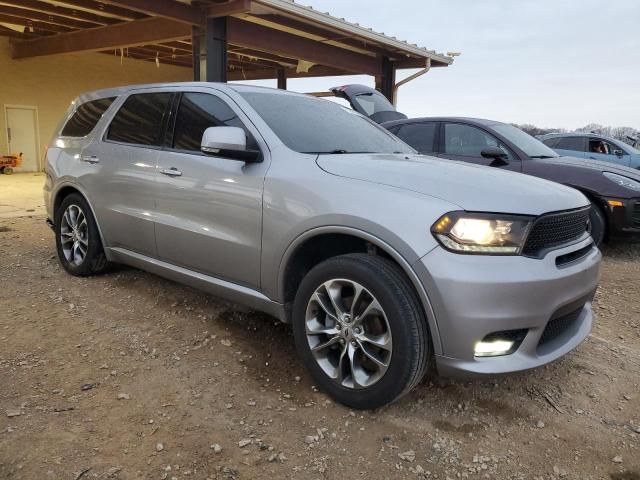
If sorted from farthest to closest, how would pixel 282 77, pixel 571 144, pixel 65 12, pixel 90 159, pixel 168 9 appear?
1. pixel 282 77
2. pixel 571 144
3. pixel 65 12
4. pixel 168 9
5. pixel 90 159

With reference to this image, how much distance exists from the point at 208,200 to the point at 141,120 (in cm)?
123

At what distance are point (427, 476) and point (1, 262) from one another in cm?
476

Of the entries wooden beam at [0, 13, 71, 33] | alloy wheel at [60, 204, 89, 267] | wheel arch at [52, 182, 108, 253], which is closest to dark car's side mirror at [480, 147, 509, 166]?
wheel arch at [52, 182, 108, 253]

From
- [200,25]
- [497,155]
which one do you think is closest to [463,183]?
[497,155]

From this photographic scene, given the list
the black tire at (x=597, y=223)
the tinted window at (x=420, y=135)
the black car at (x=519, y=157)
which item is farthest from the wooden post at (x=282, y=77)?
the black tire at (x=597, y=223)

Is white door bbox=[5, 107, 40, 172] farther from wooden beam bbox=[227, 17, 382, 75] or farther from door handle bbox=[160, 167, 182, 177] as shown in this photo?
door handle bbox=[160, 167, 182, 177]

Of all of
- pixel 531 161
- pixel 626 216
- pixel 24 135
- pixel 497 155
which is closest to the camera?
pixel 497 155

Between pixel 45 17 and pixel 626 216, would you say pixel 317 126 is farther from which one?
pixel 45 17

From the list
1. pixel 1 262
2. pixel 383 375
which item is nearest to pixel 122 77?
pixel 1 262

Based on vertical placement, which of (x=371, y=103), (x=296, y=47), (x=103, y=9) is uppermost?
(x=103, y=9)

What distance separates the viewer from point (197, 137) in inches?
142

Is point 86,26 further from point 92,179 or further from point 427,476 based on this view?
point 427,476

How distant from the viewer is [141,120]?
162 inches

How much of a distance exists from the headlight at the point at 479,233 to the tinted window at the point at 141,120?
92.7 inches
